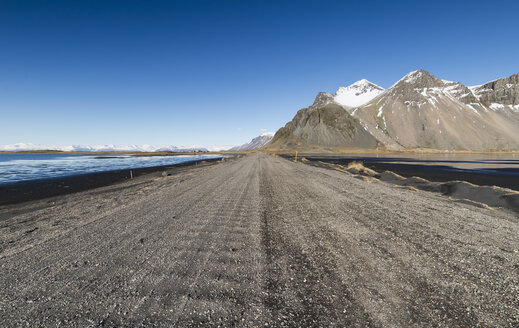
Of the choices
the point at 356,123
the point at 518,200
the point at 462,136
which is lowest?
the point at 518,200

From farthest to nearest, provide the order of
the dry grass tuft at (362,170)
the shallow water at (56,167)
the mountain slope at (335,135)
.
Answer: the mountain slope at (335,135) < the shallow water at (56,167) < the dry grass tuft at (362,170)

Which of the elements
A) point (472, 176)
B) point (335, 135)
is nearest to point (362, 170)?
point (472, 176)

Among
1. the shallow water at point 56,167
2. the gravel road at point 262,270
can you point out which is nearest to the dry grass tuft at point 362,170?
the gravel road at point 262,270

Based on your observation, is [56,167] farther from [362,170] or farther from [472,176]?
[472,176]

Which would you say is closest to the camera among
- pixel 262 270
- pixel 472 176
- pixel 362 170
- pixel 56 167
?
pixel 262 270

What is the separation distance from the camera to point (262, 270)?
4.36m

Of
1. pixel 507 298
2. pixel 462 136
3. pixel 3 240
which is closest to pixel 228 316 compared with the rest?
pixel 507 298

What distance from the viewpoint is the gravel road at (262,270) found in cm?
311

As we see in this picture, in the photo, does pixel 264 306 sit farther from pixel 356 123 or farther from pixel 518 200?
pixel 356 123

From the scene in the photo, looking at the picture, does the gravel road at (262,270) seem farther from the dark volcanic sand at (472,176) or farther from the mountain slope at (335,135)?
the mountain slope at (335,135)

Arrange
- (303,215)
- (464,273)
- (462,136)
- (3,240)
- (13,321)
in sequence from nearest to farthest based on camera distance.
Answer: (13,321) → (464,273) → (3,240) → (303,215) → (462,136)

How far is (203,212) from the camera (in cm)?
865

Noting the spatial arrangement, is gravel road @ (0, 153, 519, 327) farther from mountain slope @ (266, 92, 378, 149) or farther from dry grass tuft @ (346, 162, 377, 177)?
mountain slope @ (266, 92, 378, 149)

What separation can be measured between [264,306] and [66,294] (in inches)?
135
